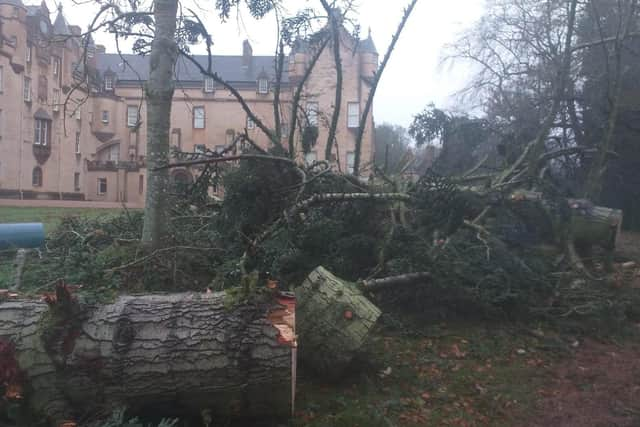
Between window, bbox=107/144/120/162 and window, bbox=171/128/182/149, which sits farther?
window, bbox=107/144/120/162

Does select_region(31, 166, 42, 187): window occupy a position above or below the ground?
above

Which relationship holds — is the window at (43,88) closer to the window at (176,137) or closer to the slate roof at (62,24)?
the slate roof at (62,24)

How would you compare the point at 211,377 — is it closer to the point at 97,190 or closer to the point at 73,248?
the point at 73,248

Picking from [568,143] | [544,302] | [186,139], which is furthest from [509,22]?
[186,139]

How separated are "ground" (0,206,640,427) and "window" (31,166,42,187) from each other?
34207 mm

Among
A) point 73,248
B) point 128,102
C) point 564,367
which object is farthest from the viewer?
point 128,102

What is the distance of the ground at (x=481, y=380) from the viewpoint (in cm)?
393

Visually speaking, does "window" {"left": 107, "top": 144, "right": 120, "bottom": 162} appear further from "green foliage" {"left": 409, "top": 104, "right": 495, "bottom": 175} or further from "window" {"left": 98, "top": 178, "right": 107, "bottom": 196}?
"green foliage" {"left": 409, "top": 104, "right": 495, "bottom": 175}

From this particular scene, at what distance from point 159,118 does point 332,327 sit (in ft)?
10.2

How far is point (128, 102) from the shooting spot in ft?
141

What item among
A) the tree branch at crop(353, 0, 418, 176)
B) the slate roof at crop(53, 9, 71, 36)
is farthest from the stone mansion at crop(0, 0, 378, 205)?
the tree branch at crop(353, 0, 418, 176)

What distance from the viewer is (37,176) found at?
34.7 meters

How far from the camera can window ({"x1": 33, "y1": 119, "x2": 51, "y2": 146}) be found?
1366 inches

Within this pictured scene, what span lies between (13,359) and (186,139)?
4020 cm
